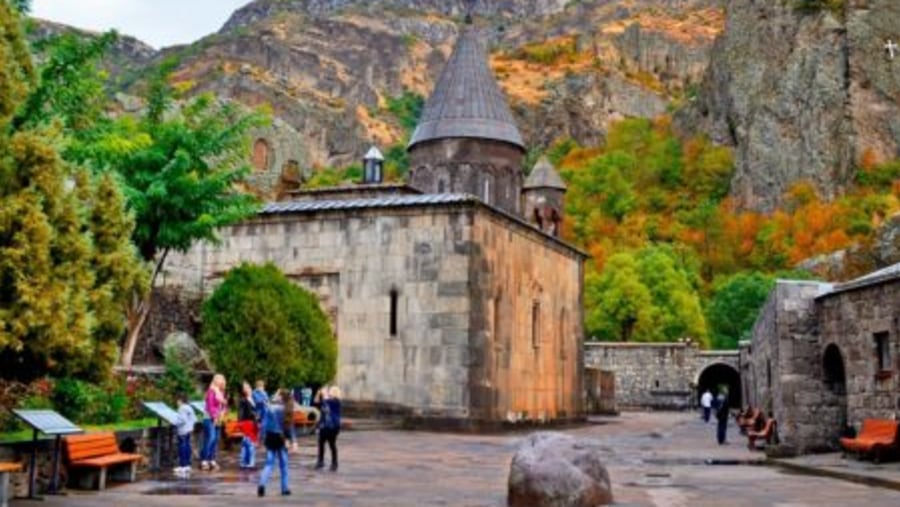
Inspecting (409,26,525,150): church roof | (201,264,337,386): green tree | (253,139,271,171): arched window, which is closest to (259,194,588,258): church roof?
(201,264,337,386): green tree

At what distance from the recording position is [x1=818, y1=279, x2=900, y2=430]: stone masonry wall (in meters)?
15.2

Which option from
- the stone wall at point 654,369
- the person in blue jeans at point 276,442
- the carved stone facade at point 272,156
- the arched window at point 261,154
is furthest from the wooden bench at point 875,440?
the arched window at point 261,154

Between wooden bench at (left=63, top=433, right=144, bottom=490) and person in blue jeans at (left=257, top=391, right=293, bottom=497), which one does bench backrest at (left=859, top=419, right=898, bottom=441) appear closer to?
person in blue jeans at (left=257, top=391, right=293, bottom=497)

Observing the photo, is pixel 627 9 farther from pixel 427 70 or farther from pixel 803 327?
pixel 803 327

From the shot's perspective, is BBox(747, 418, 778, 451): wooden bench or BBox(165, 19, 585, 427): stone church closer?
BBox(747, 418, 778, 451): wooden bench

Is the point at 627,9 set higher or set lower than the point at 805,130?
higher

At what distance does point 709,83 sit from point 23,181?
81845 millimetres

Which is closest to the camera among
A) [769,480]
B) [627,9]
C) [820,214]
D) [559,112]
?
[769,480]

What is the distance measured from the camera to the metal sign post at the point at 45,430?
10.0 meters

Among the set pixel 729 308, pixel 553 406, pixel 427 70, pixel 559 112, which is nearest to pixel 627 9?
pixel 427 70

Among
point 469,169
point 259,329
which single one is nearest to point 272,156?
point 469,169

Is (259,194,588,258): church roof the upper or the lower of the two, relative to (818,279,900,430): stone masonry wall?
upper

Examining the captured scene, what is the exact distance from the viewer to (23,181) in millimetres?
8930

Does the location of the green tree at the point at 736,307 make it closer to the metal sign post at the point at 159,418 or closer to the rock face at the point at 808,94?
the rock face at the point at 808,94
